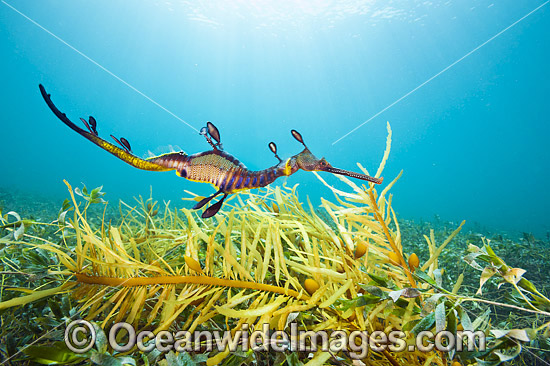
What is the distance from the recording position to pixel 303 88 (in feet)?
93.5

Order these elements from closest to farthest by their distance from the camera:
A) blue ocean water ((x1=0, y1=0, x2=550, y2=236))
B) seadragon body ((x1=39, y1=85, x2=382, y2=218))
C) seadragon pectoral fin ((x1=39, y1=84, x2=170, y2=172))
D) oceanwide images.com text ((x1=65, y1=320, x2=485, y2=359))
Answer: oceanwide images.com text ((x1=65, y1=320, x2=485, y2=359))
seadragon pectoral fin ((x1=39, y1=84, x2=170, y2=172))
seadragon body ((x1=39, y1=85, x2=382, y2=218))
blue ocean water ((x1=0, y1=0, x2=550, y2=236))

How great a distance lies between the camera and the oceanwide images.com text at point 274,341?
1.29ft

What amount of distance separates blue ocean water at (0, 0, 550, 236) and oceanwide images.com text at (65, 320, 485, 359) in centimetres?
1192

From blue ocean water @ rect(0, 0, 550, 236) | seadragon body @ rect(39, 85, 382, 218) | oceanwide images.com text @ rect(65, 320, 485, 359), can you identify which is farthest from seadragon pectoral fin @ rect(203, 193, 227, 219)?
blue ocean water @ rect(0, 0, 550, 236)

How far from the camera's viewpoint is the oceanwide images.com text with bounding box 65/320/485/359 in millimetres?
394

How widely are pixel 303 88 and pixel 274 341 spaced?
30476 millimetres

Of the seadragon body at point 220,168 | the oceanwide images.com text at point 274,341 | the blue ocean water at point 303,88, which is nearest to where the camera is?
the oceanwide images.com text at point 274,341

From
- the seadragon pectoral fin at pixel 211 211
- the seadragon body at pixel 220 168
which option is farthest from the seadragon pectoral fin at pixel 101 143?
the seadragon pectoral fin at pixel 211 211

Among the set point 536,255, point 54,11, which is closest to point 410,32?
point 536,255

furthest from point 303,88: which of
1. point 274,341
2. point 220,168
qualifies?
point 274,341

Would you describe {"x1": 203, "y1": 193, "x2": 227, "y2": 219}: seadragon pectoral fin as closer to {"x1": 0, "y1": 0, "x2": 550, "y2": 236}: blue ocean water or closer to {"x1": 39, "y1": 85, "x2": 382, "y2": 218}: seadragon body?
{"x1": 39, "y1": 85, "x2": 382, "y2": 218}: seadragon body

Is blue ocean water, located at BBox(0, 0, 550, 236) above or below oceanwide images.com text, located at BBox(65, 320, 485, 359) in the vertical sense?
above

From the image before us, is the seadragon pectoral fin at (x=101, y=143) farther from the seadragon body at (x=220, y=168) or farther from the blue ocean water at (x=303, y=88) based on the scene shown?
the blue ocean water at (x=303, y=88)

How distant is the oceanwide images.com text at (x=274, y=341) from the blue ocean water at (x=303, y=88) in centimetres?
1192
